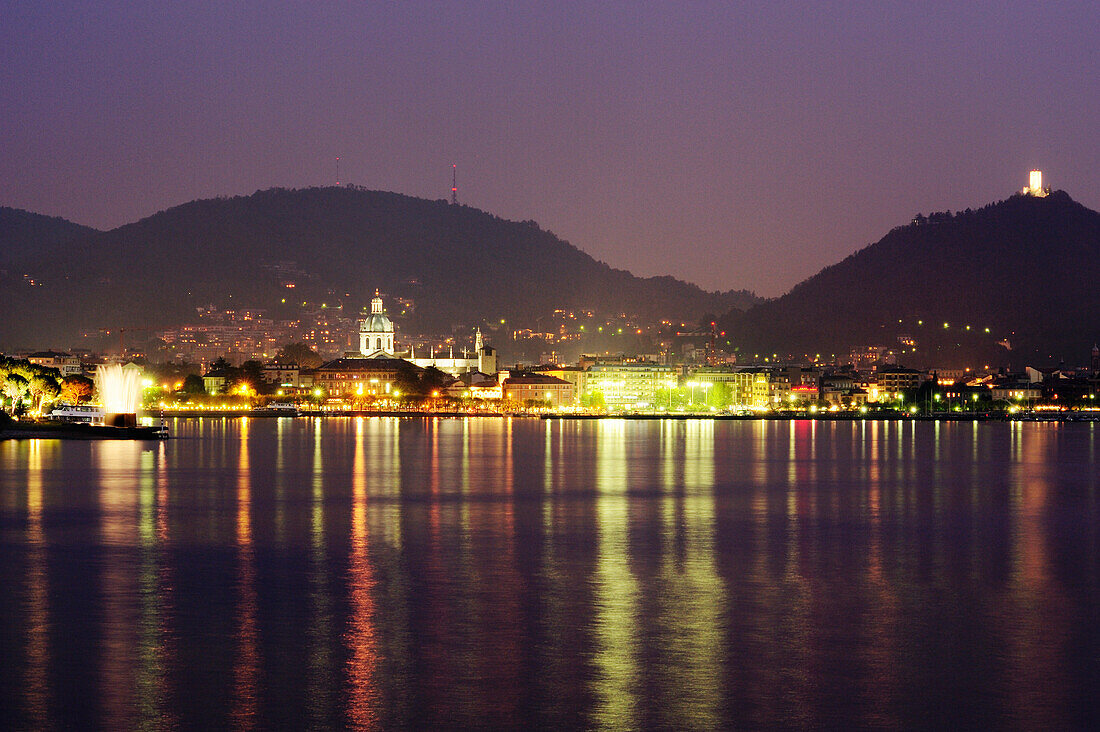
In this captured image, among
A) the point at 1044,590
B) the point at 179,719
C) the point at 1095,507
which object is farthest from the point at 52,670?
the point at 1095,507

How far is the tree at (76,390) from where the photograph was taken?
96438 mm

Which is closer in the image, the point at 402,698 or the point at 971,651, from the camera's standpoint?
the point at 402,698

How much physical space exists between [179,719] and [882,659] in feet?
24.2

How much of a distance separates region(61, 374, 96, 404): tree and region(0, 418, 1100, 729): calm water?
194 ft

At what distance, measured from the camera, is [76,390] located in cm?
9769

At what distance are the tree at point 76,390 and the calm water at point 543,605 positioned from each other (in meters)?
59.1

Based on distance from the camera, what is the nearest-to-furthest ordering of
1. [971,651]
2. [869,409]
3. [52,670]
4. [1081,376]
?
[52,670] → [971,651] → [869,409] → [1081,376]

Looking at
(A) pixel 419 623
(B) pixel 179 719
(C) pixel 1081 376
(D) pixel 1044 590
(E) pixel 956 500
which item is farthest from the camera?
(C) pixel 1081 376

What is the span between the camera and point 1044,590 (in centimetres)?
2023

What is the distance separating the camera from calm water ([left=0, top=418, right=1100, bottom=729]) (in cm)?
1327

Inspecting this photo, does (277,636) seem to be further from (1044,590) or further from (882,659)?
(1044,590)

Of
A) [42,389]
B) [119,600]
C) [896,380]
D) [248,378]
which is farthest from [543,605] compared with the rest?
[896,380]

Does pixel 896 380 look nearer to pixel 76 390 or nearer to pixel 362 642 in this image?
pixel 76 390

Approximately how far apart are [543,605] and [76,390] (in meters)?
85.7
